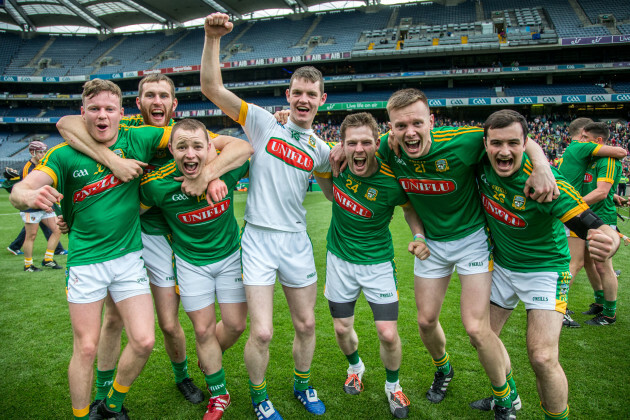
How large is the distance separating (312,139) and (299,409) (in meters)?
2.28

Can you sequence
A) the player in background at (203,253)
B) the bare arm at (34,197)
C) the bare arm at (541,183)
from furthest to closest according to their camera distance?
the player in background at (203,253)
the bare arm at (541,183)
the bare arm at (34,197)

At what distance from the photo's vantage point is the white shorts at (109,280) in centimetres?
A: 287

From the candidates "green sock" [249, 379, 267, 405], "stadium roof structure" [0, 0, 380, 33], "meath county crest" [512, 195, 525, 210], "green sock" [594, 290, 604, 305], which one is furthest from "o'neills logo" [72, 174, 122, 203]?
"stadium roof structure" [0, 0, 380, 33]

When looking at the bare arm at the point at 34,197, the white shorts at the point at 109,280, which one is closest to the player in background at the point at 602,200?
the white shorts at the point at 109,280

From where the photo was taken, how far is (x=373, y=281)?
342 centimetres

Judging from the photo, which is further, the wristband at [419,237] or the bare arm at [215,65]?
the wristband at [419,237]

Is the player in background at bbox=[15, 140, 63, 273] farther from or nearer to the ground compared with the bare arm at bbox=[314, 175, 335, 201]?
nearer to the ground

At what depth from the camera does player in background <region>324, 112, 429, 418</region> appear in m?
3.28

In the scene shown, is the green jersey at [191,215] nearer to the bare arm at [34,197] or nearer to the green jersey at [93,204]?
the green jersey at [93,204]

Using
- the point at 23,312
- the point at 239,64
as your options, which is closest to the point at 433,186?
the point at 23,312

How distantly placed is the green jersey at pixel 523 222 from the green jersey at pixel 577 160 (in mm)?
2502

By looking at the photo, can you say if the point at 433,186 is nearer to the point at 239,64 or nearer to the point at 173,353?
the point at 173,353

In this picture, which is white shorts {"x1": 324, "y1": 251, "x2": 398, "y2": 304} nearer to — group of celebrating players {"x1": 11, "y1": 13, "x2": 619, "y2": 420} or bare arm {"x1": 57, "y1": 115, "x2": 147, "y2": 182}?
group of celebrating players {"x1": 11, "y1": 13, "x2": 619, "y2": 420}

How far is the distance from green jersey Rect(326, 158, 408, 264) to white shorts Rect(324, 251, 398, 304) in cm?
6
